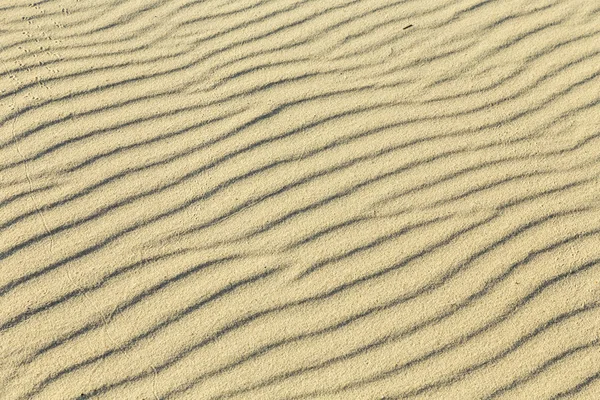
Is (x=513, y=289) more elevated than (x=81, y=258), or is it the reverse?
(x=81, y=258)

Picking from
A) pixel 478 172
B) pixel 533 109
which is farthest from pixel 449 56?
pixel 478 172

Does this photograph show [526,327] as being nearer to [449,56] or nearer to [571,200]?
[571,200]

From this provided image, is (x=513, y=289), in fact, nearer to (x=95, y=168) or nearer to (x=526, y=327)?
(x=526, y=327)

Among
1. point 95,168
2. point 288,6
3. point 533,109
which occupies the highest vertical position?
point 288,6

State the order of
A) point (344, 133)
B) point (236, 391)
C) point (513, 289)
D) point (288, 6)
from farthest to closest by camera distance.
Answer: point (288, 6) → point (344, 133) → point (513, 289) → point (236, 391)

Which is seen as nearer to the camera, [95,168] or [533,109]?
[95,168]

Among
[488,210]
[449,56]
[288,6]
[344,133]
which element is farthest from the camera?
[288,6]
